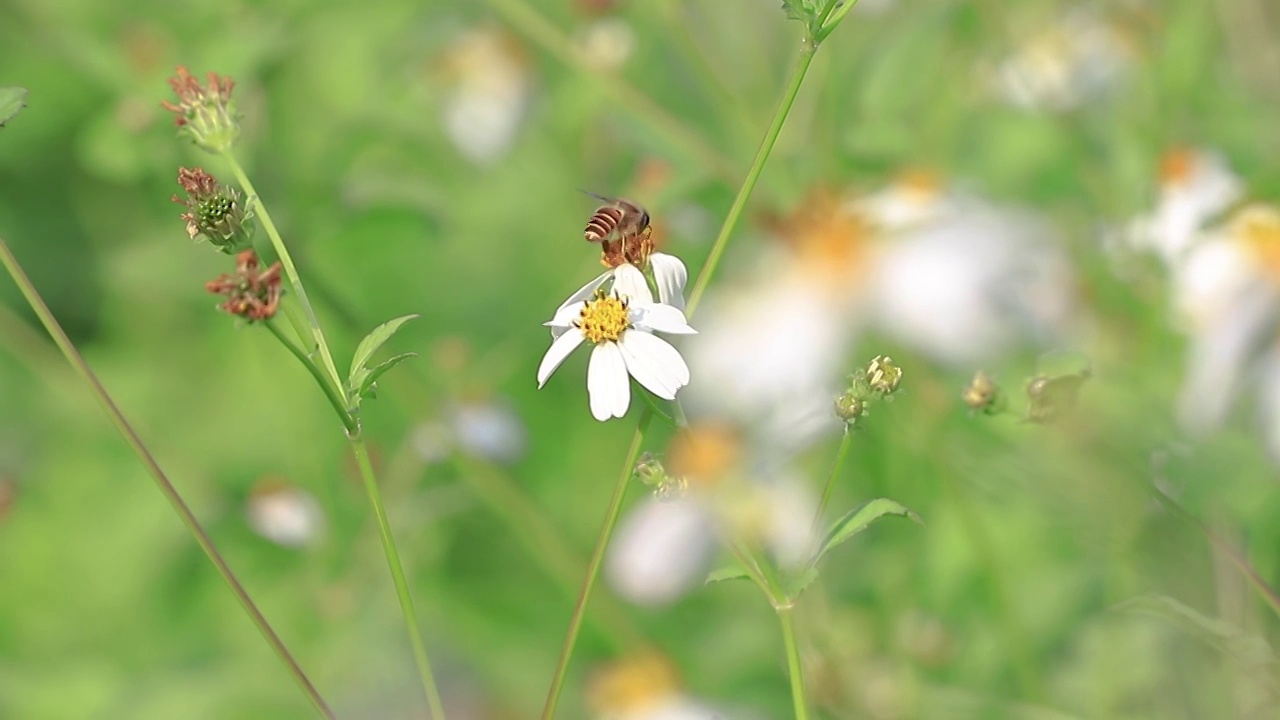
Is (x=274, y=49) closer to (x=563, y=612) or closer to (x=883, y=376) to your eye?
(x=563, y=612)

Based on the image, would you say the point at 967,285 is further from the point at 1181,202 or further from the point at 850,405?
the point at 850,405

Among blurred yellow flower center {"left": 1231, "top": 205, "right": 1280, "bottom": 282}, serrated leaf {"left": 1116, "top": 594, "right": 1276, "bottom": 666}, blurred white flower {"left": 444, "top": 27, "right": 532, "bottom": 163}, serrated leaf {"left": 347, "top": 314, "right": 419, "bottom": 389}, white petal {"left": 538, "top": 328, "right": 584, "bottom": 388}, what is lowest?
serrated leaf {"left": 1116, "top": 594, "right": 1276, "bottom": 666}

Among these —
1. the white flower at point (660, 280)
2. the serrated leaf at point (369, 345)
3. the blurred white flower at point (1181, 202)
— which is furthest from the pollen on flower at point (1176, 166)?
Result: the serrated leaf at point (369, 345)

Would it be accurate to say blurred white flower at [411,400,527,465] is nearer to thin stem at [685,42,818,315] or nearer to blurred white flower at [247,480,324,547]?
blurred white flower at [247,480,324,547]

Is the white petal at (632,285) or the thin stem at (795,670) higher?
the white petal at (632,285)

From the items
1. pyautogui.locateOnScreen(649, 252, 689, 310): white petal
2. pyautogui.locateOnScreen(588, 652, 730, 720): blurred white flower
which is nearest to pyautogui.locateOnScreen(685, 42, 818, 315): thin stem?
pyautogui.locateOnScreen(649, 252, 689, 310): white petal

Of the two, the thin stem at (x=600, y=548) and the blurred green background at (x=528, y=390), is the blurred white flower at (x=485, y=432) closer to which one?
the blurred green background at (x=528, y=390)
